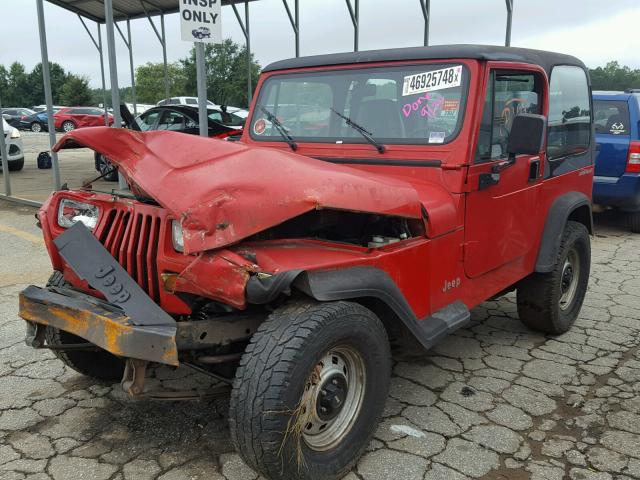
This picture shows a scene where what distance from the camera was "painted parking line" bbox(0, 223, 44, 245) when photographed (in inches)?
272

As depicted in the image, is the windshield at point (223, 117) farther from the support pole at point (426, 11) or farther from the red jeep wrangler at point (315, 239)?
the red jeep wrangler at point (315, 239)

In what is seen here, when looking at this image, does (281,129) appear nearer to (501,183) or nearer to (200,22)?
(501,183)

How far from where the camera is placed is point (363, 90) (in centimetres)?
336

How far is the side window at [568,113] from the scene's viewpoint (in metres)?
3.79

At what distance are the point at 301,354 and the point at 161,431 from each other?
1167 millimetres

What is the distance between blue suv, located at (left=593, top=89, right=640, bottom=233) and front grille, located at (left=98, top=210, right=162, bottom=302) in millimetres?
6632

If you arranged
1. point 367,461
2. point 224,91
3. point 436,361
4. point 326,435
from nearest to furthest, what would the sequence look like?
point 326,435
point 367,461
point 436,361
point 224,91

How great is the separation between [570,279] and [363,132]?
208 cm

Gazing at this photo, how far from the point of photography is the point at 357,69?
134 inches

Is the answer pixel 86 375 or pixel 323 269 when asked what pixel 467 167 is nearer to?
pixel 323 269

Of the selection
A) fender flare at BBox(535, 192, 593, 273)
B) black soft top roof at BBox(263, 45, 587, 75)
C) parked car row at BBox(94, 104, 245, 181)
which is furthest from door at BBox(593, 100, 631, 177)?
parked car row at BBox(94, 104, 245, 181)

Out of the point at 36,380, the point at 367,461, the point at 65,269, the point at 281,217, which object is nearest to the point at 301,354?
the point at 281,217

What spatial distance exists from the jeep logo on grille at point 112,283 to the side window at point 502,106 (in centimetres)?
191

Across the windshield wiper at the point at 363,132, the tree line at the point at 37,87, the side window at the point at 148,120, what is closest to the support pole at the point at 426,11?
the side window at the point at 148,120
